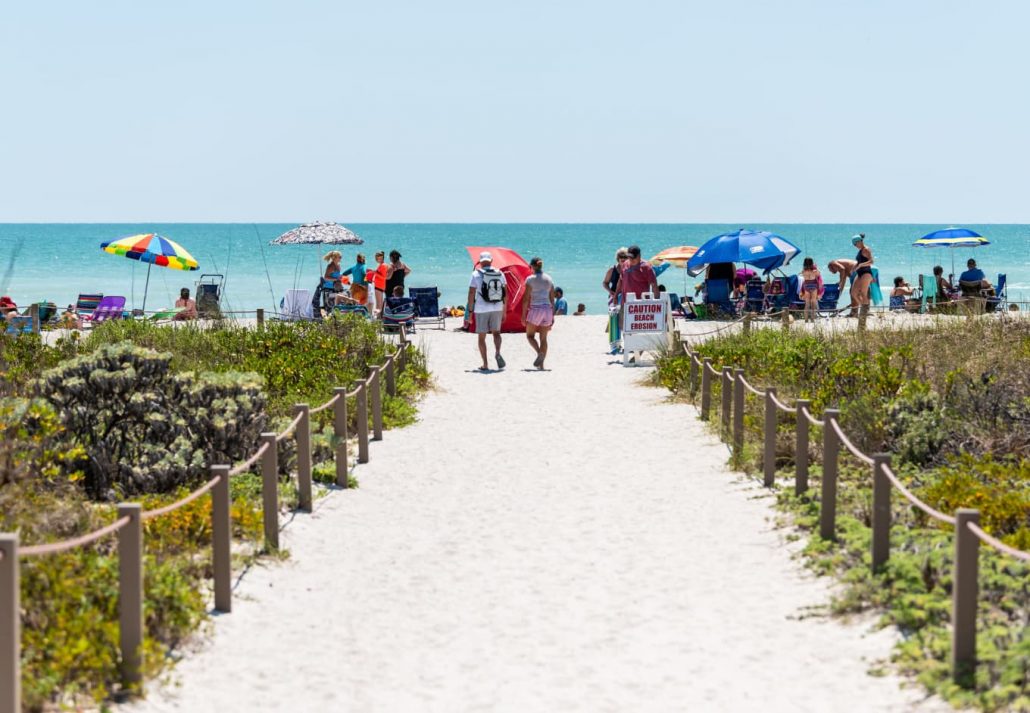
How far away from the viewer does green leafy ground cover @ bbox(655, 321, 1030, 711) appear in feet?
19.5

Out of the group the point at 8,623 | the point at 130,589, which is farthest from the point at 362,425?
the point at 8,623

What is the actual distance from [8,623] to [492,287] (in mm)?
14227

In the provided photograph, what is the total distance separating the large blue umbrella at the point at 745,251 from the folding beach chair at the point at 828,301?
121 cm

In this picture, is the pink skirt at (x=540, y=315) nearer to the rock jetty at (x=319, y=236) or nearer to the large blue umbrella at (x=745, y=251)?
the large blue umbrella at (x=745, y=251)

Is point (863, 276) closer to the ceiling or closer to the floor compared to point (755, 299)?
closer to the ceiling

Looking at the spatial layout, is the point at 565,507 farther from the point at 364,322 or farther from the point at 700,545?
the point at 364,322

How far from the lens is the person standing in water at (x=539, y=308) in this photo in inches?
738

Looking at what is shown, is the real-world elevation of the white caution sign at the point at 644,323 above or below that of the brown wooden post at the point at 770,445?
above

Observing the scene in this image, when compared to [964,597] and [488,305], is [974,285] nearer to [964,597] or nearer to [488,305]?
[488,305]

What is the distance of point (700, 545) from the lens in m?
8.50

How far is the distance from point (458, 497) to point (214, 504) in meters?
3.64

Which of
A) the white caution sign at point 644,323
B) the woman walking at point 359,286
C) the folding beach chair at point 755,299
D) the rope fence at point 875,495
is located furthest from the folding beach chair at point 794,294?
the rope fence at point 875,495

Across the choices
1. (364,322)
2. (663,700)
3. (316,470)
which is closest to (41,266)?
(364,322)

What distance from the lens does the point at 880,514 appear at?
7086 millimetres
